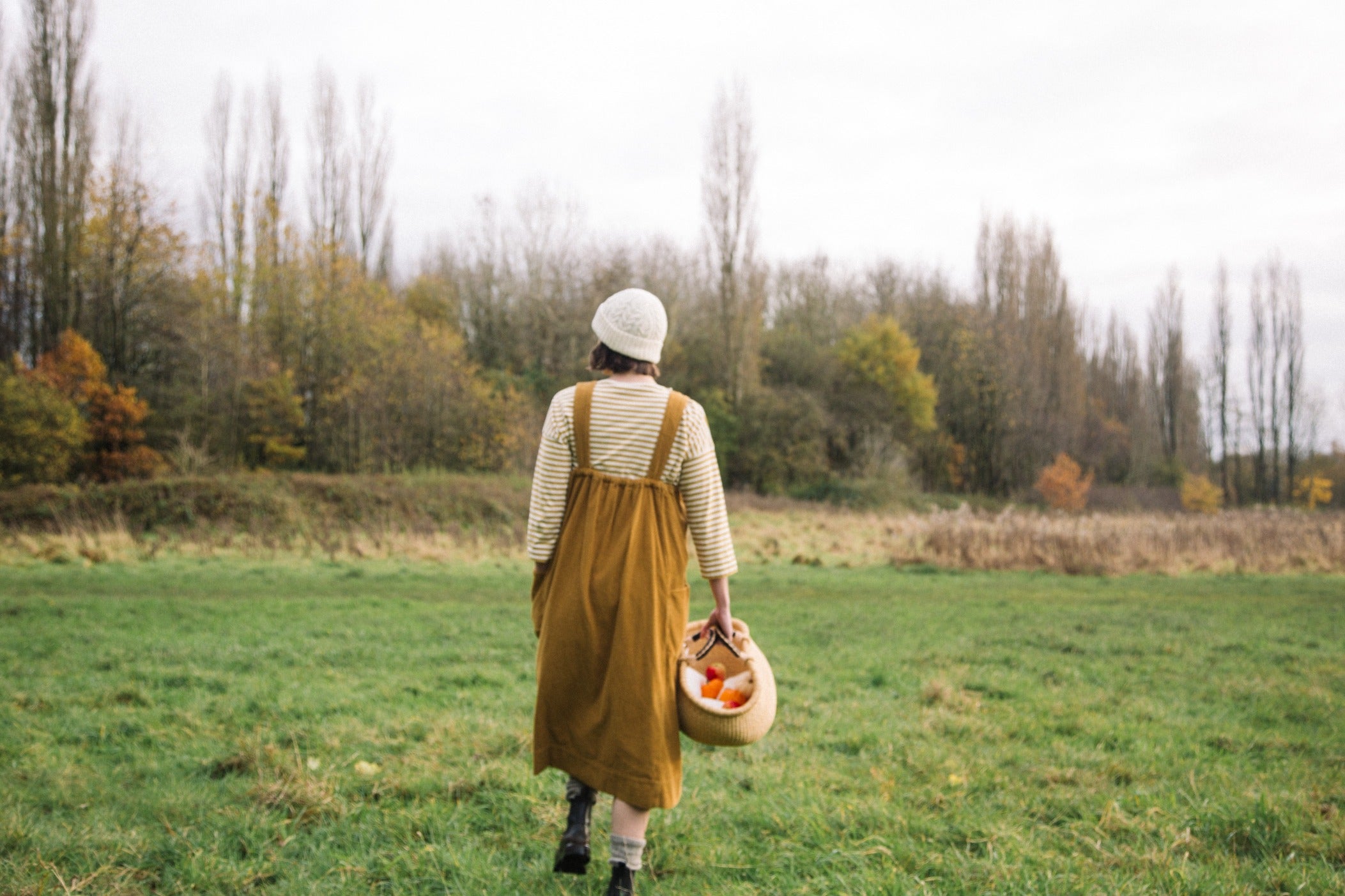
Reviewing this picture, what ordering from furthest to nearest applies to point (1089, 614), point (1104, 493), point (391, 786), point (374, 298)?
point (1104, 493)
point (374, 298)
point (1089, 614)
point (391, 786)

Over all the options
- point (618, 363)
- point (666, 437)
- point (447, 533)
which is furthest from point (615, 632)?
point (447, 533)

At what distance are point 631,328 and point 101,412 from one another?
25517 mm

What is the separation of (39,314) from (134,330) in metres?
3.60

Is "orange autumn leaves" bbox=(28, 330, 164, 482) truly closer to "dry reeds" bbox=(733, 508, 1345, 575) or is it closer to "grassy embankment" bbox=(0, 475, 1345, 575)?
"grassy embankment" bbox=(0, 475, 1345, 575)

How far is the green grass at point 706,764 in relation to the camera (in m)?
3.01

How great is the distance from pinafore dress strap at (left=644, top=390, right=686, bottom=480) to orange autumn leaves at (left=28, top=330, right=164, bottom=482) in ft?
77.2

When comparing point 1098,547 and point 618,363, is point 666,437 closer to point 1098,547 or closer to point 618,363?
point 618,363

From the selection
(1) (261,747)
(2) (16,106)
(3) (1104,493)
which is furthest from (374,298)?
(3) (1104,493)

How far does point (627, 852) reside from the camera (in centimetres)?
274

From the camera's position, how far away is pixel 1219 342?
47.5 metres

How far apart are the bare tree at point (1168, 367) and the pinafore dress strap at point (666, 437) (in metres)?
55.1

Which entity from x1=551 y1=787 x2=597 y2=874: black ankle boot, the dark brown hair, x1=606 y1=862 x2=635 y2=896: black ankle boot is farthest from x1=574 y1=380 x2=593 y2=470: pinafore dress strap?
x1=606 y1=862 x2=635 y2=896: black ankle boot

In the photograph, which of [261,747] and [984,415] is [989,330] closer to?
[984,415]

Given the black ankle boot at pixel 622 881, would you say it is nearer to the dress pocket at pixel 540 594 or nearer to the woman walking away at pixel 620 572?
the woman walking away at pixel 620 572
